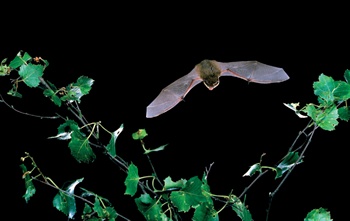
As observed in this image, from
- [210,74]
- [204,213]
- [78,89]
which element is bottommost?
[204,213]

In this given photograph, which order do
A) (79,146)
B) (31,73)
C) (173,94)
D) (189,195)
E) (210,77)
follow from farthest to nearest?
1. (173,94)
2. (210,77)
3. (31,73)
4. (79,146)
5. (189,195)

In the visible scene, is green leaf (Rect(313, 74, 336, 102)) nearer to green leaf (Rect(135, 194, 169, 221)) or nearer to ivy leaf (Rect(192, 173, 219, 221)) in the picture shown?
ivy leaf (Rect(192, 173, 219, 221))

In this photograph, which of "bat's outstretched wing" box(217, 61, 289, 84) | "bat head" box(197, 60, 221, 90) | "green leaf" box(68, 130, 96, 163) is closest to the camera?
"green leaf" box(68, 130, 96, 163)

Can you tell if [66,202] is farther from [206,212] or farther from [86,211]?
[206,212]

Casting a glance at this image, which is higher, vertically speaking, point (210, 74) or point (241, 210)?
point (210, 74)

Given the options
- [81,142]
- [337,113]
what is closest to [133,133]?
[81,142]

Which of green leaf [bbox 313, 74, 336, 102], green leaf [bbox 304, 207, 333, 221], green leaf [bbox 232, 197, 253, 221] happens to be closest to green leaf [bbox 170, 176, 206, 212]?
green leaf [bbox 232, 197, 253, 221]

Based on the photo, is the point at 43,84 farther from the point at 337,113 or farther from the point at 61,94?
the point at 337,113

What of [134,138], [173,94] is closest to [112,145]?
[134,138]
